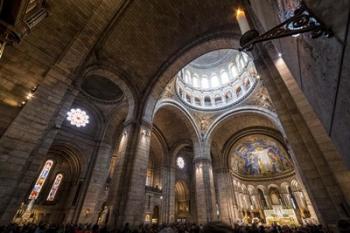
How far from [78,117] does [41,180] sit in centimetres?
589

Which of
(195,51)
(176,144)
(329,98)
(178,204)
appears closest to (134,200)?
(329,98)

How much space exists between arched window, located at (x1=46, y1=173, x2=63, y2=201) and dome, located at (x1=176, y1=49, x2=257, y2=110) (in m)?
13.0

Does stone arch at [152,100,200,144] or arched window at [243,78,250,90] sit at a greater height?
arched window at [243,78,250,90]

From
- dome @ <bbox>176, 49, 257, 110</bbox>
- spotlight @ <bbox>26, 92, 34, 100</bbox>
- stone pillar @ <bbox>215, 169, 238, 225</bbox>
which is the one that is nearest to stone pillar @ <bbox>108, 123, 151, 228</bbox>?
spotlight @ <bbox>26, 92, 34, 100</bbox>

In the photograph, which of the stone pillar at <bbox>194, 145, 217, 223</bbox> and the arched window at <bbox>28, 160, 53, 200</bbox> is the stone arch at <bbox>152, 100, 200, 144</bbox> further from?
the arched window at <bbox>28, 160, 53, 200</bbox>

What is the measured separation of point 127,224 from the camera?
5906 mm

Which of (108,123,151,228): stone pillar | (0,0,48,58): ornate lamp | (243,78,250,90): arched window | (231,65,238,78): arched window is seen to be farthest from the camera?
(231,65,238,78): arched window

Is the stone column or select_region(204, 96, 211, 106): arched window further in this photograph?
select_region(204, 96, 211, 106): arched window

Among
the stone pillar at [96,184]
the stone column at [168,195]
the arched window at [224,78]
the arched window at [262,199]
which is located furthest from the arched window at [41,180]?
the arched window at [262,199]

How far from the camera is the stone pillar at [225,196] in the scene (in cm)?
1488

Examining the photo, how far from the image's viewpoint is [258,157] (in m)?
21.4

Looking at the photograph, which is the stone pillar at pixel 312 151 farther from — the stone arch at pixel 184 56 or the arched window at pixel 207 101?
the arched window at pixel 207 101

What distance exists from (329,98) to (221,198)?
58.9 ft

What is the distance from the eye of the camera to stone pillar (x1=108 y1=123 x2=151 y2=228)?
6.44m
